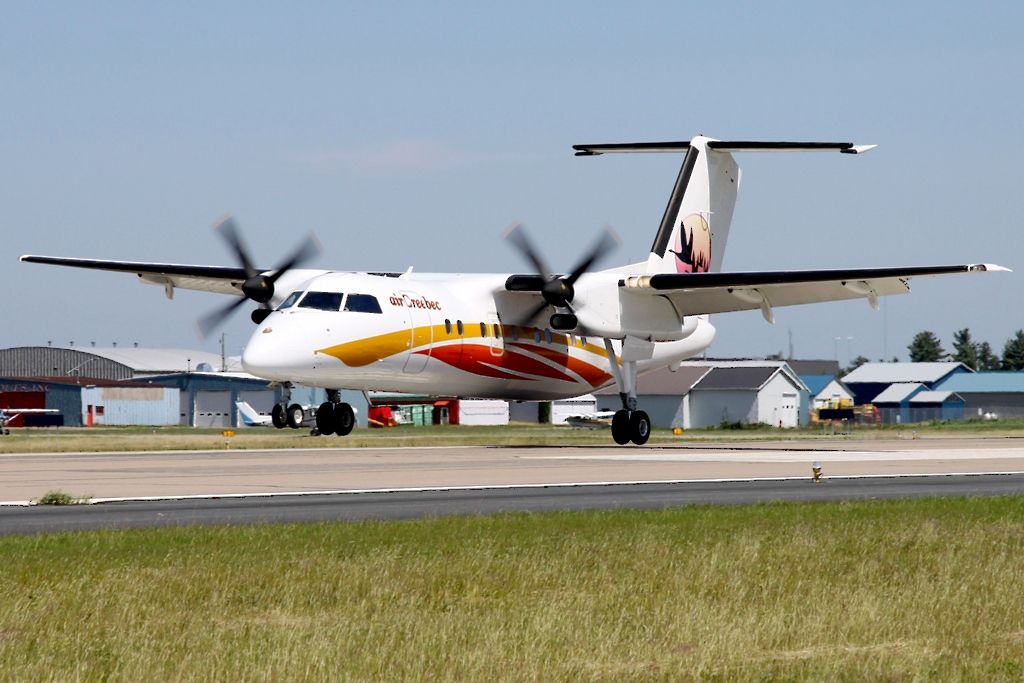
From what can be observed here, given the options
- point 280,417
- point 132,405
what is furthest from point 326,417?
point 132,405

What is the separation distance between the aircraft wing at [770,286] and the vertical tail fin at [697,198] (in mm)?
2697

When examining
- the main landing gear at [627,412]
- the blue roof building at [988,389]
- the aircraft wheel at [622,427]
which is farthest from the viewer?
the blue roof building at [988,389]

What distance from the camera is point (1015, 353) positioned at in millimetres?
195750

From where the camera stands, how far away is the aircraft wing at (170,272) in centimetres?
4372

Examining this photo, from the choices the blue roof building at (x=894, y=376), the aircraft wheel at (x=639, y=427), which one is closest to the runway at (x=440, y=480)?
the aircraft wheel at (x=639, y=427)

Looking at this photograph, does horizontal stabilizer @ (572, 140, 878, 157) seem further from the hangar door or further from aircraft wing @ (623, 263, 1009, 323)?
the hangar door

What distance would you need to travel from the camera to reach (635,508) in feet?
71.4

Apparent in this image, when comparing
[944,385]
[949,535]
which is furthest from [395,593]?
[944,385]

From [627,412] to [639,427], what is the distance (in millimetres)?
707

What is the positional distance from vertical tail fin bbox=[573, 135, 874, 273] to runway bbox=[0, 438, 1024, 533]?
7.79 metres

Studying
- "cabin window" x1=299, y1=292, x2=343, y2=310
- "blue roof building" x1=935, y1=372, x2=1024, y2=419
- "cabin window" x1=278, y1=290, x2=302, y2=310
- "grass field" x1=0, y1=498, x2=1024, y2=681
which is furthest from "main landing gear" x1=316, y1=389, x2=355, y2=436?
"blue roof building" x1=935, y1=372, x2=1024, y2=419

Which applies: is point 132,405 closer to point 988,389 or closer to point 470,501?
point 988,389

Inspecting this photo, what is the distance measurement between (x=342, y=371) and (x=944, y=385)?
128543 millimetres

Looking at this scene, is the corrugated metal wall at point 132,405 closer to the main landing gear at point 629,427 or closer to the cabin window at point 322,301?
the main landing gear at point 629,427
